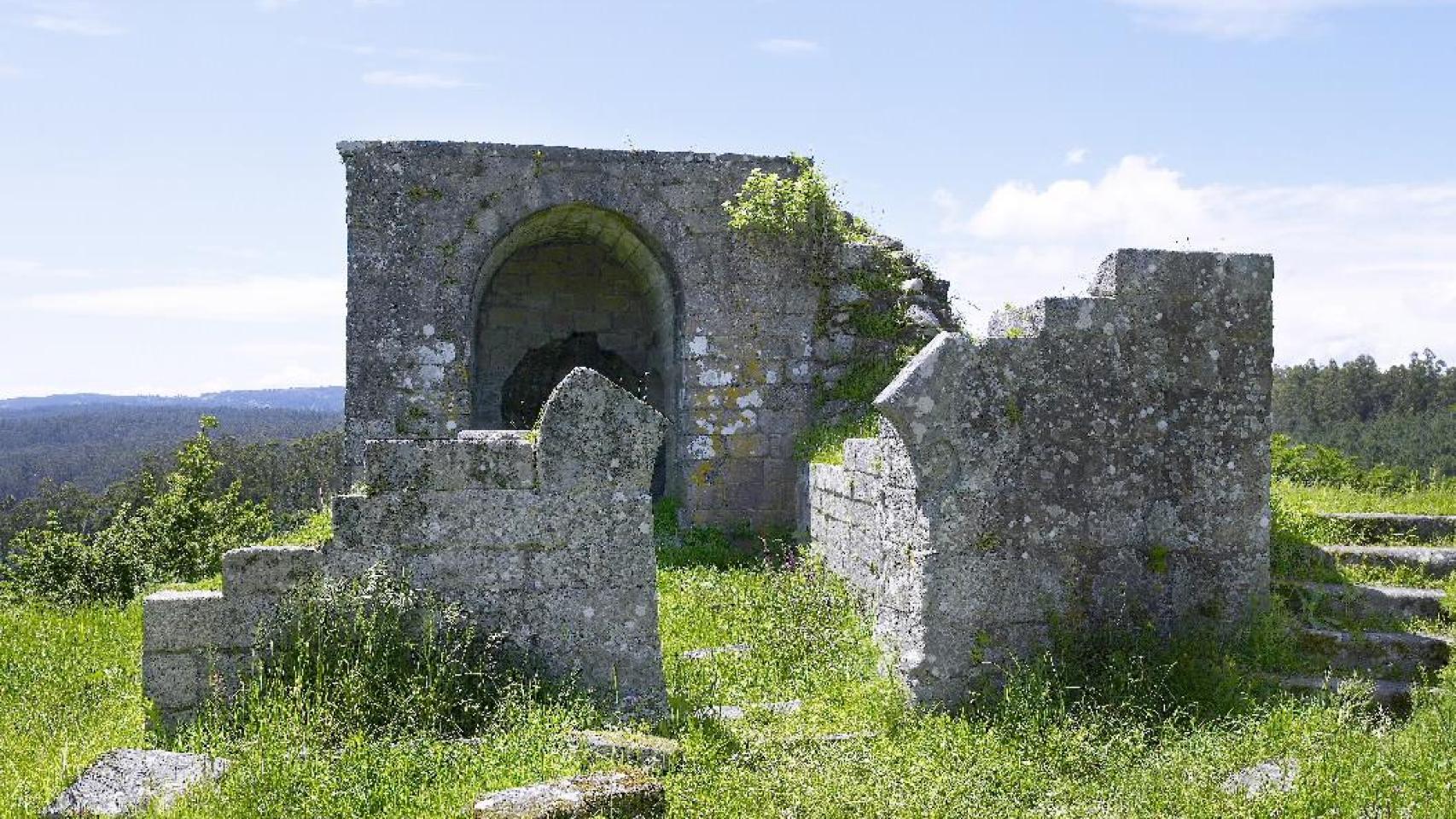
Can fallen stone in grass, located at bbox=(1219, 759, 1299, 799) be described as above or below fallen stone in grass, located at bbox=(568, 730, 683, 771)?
below

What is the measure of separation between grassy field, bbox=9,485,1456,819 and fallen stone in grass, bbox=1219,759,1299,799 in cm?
6

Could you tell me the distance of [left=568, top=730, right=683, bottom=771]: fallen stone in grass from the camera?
4.33m

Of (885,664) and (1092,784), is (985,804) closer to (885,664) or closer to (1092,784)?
(1092,784)

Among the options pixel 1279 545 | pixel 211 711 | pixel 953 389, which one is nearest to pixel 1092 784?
pixel 953 389

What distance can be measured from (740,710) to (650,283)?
6885mm

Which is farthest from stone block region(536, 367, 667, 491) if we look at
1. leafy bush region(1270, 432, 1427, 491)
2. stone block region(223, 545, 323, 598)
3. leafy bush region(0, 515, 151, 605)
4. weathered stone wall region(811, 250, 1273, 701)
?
leafy bush region(1270, 432, 1427, 491)

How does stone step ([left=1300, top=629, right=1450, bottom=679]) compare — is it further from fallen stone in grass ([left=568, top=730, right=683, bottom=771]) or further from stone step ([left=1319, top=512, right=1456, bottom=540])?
fallen stone in grass ([left=568, top=730, right=683, bottom=771])

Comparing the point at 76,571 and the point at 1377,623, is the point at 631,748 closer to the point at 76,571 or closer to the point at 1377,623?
the point at 1377,623

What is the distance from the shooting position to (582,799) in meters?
3.73

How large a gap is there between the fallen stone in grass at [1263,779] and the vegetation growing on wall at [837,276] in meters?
5.90

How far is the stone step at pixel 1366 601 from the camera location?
6.23 metres

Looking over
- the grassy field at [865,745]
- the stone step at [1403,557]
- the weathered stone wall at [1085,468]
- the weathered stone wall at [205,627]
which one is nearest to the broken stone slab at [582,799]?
the grassy field at [865,745]

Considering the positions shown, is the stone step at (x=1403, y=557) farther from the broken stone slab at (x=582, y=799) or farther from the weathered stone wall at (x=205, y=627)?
the weathered stone wall at (x=205, y=627)

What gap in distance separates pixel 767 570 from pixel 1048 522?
10.2 feet
